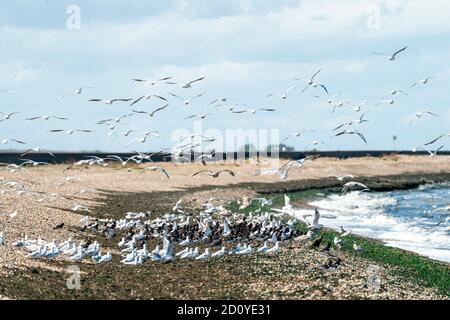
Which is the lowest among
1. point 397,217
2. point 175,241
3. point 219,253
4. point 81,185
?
point 397,217

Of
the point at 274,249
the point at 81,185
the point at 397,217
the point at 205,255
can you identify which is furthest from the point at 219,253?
the point at 81,185

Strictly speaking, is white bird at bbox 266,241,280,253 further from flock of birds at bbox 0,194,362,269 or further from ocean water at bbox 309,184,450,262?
ocean water at bbox 309,184,450,262

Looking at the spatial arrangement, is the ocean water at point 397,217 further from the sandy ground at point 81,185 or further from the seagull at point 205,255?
the seagull at point 205,255

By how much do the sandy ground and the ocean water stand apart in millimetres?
5310

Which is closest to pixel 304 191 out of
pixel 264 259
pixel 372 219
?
pixel 372 219

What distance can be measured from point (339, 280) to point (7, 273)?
22.5ft

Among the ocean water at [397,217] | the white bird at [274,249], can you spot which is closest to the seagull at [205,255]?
the white bird at [274,249]

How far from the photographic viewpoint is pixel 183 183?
5100 centimetres

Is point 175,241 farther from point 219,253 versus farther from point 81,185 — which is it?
point 81,185

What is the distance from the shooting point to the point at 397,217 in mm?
38344

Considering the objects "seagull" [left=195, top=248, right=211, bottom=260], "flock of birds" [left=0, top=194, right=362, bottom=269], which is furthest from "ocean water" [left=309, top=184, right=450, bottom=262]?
"seagull" [left=195, top=248, right=211, bottom=260]

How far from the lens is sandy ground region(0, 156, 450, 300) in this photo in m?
23.8

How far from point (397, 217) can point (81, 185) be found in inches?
635
